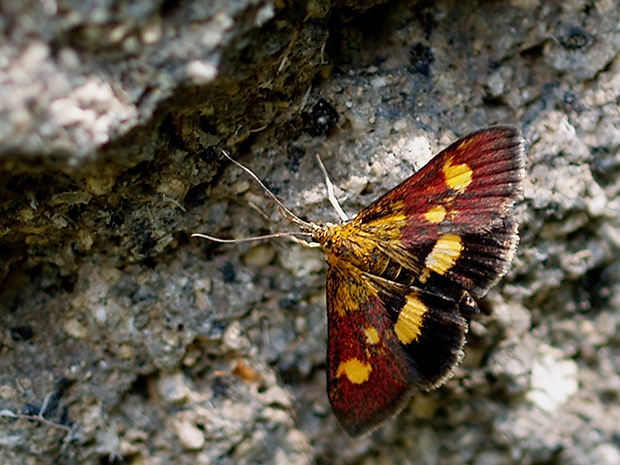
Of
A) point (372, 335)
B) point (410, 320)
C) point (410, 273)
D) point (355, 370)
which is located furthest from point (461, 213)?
point (355, 370)

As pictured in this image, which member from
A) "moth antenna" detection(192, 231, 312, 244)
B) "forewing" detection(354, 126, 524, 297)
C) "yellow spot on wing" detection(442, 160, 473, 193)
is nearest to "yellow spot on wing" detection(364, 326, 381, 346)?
"forewing" detection(354, 126, 524, 297)

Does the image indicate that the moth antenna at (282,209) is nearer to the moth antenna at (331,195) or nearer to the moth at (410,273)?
the moth at (410,273)

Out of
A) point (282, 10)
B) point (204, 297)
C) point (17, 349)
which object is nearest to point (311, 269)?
point (204, 297)

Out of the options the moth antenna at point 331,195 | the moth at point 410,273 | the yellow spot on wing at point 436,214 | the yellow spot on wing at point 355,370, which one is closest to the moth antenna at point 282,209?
the moth at point 410,273

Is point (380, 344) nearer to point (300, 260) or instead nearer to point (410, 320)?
point (410, 320)

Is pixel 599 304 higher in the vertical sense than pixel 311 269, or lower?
lower

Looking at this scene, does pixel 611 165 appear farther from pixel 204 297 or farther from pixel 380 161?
pixel 204 297
